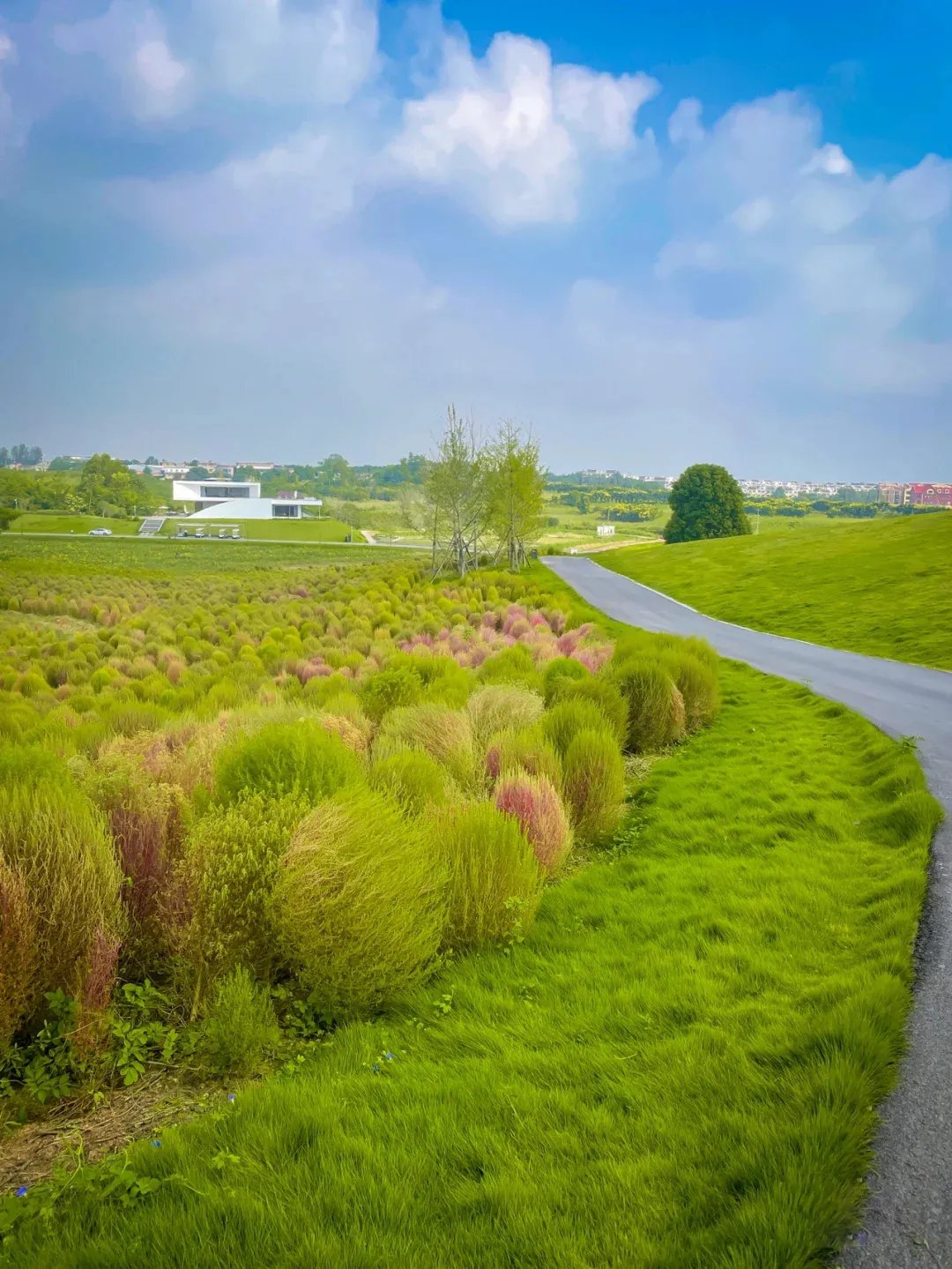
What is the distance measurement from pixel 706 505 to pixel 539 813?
67103 mm

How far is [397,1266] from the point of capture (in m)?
2.64

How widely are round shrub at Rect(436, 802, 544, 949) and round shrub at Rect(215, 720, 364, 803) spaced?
0.93 m

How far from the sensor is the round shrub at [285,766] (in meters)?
5.55

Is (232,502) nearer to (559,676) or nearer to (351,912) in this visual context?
(559,676)

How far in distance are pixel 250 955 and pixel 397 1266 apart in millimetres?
2305

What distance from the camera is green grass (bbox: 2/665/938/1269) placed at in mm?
2754

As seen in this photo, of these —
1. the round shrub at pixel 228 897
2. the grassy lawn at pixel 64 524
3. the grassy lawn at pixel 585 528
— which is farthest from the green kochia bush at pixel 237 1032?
the grassy lawn at pixel 585 528

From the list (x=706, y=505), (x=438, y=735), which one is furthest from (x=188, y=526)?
(x=706, y=505)

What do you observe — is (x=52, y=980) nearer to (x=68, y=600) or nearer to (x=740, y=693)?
(x=740, y=693)

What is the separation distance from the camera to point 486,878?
220 inches

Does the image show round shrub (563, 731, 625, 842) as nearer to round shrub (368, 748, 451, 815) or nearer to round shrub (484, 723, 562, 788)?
round shrub (484, 723, 562, 788)

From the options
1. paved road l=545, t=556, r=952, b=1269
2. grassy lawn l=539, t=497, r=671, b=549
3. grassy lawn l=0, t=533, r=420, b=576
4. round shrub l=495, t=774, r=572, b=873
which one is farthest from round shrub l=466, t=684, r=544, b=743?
grassy lawn l=539, t=497, r=671, b=549

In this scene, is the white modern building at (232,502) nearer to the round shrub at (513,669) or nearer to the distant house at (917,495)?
the round shrub at (513,669)

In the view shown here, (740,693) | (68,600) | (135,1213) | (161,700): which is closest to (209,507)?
(68,600)
